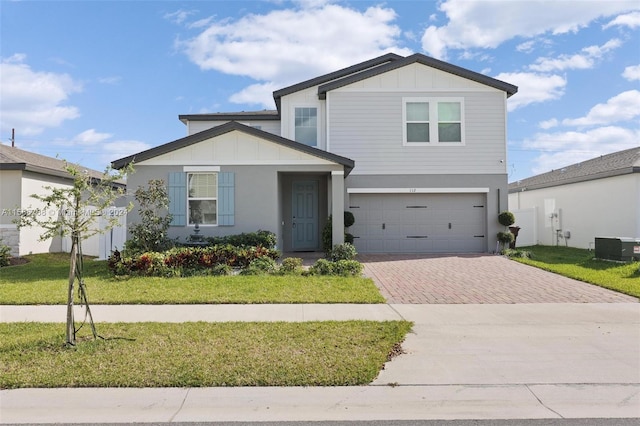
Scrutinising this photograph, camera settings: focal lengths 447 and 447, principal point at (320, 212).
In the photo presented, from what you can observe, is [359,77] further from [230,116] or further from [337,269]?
[337,269]

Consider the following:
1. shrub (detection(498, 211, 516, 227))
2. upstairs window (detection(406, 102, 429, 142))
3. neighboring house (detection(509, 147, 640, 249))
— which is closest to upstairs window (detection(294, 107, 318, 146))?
upstairs window (detection(406, 102, 429, 142))

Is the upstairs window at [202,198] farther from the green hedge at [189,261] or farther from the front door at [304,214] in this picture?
the front door at [304,214]

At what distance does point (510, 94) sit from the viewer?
16.7m

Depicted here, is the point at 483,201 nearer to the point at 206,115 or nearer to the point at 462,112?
the point at 462,112

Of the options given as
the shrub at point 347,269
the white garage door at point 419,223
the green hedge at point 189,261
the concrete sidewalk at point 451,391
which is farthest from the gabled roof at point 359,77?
the concrete sidewalk at point 451,391

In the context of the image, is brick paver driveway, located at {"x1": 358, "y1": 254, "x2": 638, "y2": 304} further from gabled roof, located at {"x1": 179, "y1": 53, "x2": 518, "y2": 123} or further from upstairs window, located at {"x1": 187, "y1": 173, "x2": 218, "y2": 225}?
gabled roof, located at {"x1": 179, "y1": 53, "x2": 518, "y2": 123}

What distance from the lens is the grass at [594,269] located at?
10.3 metres

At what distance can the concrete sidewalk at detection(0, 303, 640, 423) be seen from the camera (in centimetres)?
411

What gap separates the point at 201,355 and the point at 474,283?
283 inches

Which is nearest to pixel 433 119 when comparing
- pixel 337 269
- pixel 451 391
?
pixel 337 269

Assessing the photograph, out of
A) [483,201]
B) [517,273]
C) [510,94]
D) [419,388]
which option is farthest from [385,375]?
[510,94]

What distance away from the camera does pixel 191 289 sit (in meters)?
9.43

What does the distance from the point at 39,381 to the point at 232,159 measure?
9044 mm

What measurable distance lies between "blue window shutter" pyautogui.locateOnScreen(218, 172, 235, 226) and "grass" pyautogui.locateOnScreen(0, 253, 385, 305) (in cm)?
281
